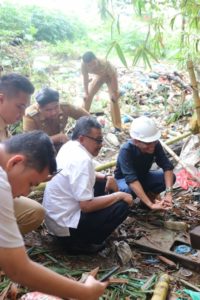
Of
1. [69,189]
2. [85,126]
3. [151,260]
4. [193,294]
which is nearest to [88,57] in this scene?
[85,126]

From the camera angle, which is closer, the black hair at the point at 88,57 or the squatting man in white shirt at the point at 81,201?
the squatting man in white shirt at the point at 81,201

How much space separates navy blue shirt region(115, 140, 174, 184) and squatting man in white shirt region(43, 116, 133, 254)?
66 centimetres

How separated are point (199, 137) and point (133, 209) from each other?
151 cm

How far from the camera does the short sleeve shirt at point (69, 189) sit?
9.71 ft

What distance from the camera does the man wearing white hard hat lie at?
3.78 m

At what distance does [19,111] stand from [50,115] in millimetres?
922

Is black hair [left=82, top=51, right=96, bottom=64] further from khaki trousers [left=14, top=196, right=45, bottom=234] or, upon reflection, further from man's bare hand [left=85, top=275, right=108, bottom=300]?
man's bare hand [left=85, top=275, right=108, bottom=300]

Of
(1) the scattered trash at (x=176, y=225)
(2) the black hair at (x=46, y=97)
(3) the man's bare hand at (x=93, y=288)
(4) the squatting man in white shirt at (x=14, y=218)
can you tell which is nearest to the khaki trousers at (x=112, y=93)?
(2) the black hair at (x=46, y=97)

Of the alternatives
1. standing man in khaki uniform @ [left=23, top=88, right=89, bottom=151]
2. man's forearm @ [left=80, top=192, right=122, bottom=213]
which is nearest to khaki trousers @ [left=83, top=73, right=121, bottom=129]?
standing man in khaki uniform @ [left=23, top=88, right=89, bottom=151]

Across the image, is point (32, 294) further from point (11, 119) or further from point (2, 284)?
point (11, 119)

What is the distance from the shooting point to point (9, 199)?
62.4 inches

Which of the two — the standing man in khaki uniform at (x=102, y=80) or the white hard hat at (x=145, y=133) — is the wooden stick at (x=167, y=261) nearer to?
the white hard hat at (x=145, y=133)

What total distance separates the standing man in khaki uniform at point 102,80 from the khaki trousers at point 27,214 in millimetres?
4491

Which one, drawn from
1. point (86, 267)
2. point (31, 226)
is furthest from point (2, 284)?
point (86, 267)
